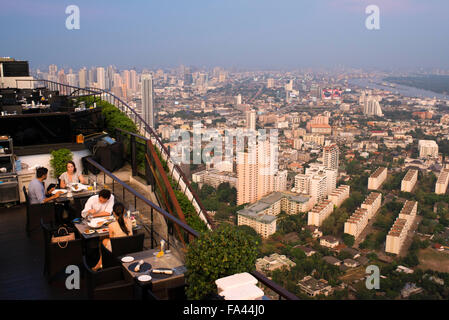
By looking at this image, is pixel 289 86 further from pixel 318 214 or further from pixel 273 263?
pixel 273 263

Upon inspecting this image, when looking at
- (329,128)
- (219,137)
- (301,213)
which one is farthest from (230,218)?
(329,128)

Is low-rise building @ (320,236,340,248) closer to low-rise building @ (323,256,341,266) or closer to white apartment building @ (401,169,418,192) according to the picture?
low-rise building @ (323,256,341,266)

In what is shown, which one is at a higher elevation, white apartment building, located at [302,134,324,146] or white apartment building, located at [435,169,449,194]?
white apartment building, located at [302,134,324,146]

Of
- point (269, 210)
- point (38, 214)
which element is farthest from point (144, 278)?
point (269, 210)

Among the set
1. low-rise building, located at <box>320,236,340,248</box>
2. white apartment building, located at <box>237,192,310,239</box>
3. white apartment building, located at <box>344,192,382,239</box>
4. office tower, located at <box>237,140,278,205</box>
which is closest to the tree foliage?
white apartment building, located at <box>237,192,310,239</box>
